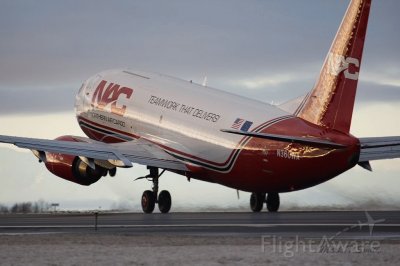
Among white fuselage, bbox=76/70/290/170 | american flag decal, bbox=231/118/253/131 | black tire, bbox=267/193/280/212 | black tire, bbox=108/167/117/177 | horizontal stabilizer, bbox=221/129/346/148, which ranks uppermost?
white fuselage, bbox=76/70/290/170

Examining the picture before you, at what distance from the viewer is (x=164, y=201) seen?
52.9m

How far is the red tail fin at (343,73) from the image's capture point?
42719 millimetres

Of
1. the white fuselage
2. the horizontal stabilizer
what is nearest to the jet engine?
the white fuselage

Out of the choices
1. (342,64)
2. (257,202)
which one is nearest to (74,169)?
(257,202)

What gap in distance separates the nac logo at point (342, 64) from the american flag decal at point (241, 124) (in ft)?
19.5

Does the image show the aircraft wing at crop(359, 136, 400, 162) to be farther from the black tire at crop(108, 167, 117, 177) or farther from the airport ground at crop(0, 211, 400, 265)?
the black tire at crop(108, 167, 117, 177)

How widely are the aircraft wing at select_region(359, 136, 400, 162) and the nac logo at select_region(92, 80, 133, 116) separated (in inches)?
645

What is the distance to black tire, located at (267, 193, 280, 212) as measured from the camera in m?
53.2

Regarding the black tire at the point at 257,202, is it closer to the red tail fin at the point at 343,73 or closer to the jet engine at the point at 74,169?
the jet engine at the point at 74,169

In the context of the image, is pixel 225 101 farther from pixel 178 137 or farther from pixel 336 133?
pixel 336 133

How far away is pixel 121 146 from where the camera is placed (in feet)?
182

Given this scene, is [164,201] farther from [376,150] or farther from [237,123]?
[376,150]

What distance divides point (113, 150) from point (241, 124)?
6890 millimetres

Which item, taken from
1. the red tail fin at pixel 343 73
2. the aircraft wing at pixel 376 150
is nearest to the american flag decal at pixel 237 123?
the red tail fin at pixel 343 73
